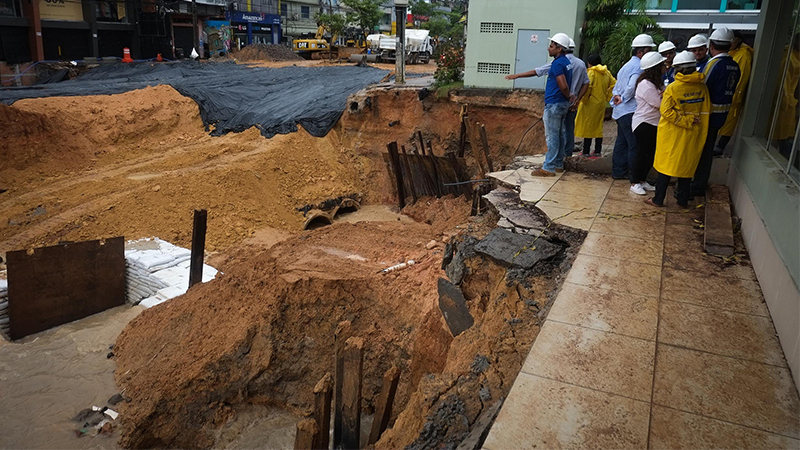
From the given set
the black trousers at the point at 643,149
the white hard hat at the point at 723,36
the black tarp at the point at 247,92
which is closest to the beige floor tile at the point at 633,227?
the black trousers at the point at 643,149

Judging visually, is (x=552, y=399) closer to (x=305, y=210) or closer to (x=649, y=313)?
(x=649, y=313)

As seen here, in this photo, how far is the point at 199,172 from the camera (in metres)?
12.1

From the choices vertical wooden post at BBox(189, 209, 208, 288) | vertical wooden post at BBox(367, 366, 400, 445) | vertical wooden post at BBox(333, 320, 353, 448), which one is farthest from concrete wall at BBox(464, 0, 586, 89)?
vertical wooden post at BBox(367, 366, 400, 445)

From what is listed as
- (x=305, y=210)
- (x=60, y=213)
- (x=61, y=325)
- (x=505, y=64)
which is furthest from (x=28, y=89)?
(x=505, y=64)

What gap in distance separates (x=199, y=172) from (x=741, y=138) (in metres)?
10.4

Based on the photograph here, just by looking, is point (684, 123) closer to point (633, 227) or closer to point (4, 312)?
point (633, 227)

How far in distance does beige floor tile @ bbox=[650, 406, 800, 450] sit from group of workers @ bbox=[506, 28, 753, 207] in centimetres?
334

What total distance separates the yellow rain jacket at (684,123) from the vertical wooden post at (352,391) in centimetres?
373

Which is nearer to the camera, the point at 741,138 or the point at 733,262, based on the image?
the point at 733,262

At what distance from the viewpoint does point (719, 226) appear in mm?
5016

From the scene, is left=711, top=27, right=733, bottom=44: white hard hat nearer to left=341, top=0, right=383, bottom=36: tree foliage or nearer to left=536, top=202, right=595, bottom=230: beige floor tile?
left=536, top=202, right=595, bottom=230: beige floor tile

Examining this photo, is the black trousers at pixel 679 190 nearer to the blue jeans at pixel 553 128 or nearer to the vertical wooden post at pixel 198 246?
the blue jeans at pixel 553 128

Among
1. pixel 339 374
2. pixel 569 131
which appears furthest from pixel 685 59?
pixel 339 374

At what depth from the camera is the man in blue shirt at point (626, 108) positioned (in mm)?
6773
